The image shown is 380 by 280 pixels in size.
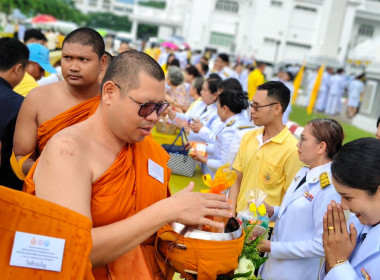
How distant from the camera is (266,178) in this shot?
12.5 feet

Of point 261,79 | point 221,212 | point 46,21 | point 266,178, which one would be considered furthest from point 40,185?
point 46,21

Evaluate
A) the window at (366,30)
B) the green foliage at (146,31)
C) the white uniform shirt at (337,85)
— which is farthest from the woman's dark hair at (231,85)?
the green foliage at (146,31)

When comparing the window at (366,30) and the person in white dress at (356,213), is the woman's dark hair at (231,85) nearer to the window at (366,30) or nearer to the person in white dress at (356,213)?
the person in white dress at (356,213)

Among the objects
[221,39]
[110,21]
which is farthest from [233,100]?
[110,21]

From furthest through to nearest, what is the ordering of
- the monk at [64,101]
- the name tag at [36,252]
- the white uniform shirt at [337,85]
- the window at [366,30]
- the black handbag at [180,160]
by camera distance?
the window at [366,30]
the white uniform shirt at [337,85]
the black handbag at [180,160]
the monk at [64,101]
the name tag at [36,252]

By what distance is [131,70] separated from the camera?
1982 millimetres

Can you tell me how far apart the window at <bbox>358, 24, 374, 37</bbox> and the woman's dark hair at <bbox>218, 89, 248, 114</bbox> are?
55.9m

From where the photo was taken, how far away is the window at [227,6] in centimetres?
7225

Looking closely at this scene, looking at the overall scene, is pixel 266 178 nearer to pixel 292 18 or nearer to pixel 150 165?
pixel 150 165

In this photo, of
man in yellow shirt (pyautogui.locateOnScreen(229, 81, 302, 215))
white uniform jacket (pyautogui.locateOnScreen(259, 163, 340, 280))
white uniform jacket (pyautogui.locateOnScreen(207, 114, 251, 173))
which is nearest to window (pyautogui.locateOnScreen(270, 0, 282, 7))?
white uniform jacket (pyautogui.locateOnScreen(207, 114, 251, 173))

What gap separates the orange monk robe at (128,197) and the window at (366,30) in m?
59.2

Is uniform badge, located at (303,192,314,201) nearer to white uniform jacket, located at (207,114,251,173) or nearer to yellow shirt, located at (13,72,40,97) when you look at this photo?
white uniform jacket, located at (207,114,251,173)

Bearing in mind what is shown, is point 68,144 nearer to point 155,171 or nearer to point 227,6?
point 155,171

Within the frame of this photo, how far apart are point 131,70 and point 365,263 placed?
1.51m
